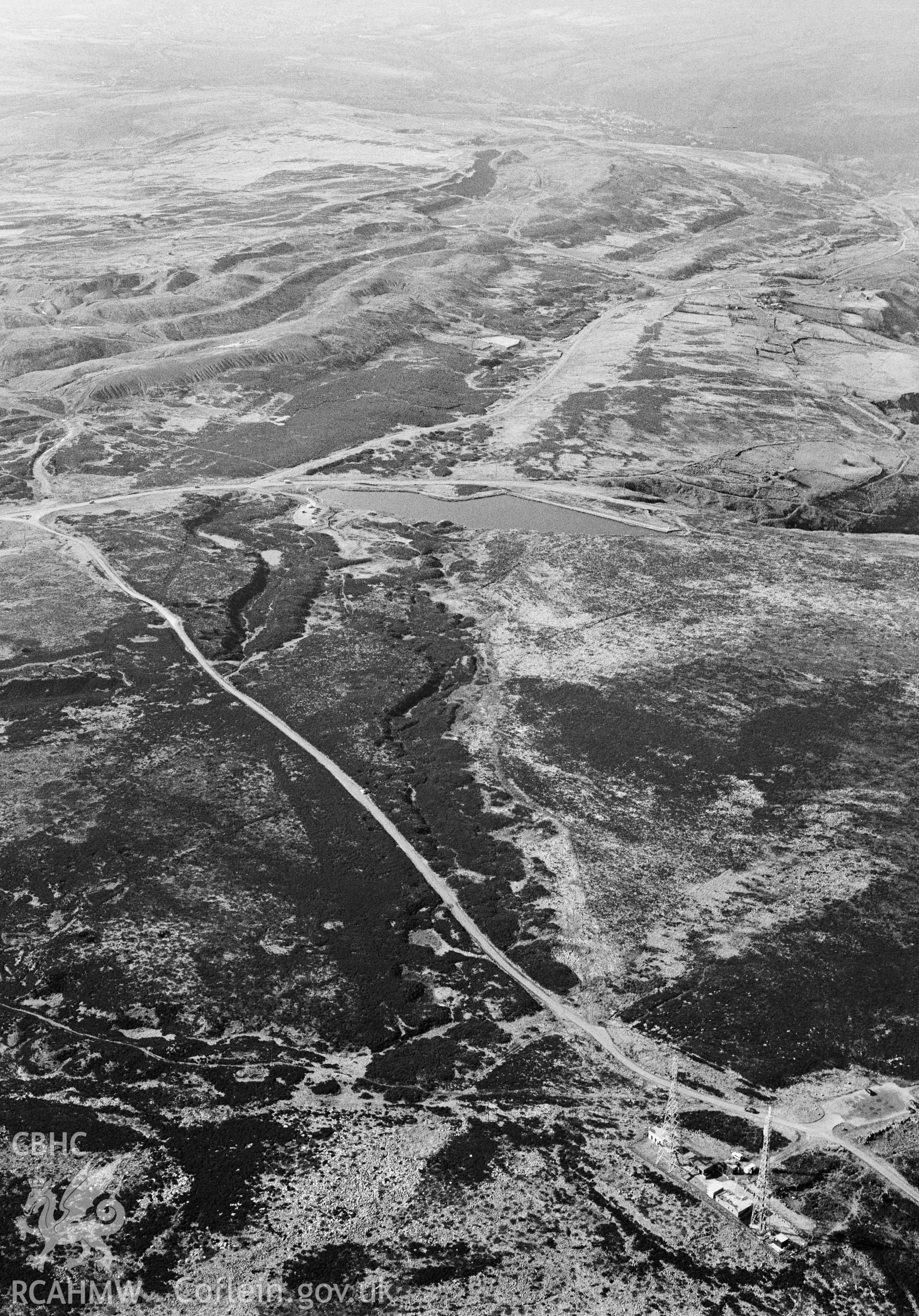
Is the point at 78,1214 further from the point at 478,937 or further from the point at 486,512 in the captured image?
the point at 486,512

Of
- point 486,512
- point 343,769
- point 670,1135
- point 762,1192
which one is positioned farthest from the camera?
point 486,512

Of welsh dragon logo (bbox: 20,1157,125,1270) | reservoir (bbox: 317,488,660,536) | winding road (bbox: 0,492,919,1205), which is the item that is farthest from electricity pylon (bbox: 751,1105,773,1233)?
reservoir (bbox: 317,488,660,536)

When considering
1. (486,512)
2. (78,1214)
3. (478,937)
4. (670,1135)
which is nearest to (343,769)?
(478,937)

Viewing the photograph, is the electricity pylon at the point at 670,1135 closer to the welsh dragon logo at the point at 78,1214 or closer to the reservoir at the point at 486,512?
the welsh dragon logo at the point at 78,1214

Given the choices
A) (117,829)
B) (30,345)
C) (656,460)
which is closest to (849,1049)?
(117,829)

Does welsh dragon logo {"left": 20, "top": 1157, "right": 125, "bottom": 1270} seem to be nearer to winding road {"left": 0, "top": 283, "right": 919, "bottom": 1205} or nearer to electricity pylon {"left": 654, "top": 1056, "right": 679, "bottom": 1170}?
winding road {"left": 0, "top": 283, "right": 919, "bottom": 1205}

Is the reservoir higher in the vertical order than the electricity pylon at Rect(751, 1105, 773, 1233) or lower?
higher
